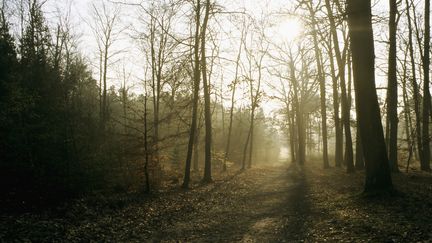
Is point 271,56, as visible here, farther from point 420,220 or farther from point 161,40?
point 420,220

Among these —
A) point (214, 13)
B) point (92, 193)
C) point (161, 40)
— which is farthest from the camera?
point (161, 40)

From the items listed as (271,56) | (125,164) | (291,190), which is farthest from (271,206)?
(271,56)

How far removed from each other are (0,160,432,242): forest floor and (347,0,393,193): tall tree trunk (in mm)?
787

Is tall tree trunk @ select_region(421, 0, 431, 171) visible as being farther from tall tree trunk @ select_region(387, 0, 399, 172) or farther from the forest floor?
the forest floor

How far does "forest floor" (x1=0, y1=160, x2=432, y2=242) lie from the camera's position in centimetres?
827

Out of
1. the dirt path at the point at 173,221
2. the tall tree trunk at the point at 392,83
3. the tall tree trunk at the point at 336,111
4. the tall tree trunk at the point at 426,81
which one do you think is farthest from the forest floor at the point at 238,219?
the tall tree trunk at the point at 336,111

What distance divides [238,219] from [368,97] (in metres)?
5.72

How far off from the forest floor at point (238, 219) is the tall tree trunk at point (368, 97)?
31.0 inches

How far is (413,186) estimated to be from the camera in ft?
43.1

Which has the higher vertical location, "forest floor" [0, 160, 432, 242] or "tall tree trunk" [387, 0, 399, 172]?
"tall tree trunk" [387, 0, 399, 172]

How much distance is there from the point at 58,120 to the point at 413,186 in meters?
14.1

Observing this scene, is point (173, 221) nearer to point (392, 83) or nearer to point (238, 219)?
point (238, 219)

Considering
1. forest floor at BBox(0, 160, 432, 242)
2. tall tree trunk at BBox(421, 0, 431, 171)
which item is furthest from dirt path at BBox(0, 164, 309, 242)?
tall tree trunk at BBox(421, 0, 431, 171)

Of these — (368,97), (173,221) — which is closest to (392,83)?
(368,97)
